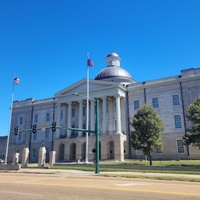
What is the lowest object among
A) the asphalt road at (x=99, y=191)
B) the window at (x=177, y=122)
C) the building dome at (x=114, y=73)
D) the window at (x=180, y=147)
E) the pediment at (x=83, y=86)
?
the asphalt road at (x=99, y=191)

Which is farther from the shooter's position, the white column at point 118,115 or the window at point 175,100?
the white column at point 118,115

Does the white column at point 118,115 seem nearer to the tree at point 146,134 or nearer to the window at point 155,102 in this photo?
the window at point 155,102

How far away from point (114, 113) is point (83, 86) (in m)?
10.0

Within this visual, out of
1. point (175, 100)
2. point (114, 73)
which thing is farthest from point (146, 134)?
point (114, 73)

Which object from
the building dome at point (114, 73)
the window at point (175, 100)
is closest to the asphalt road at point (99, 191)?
the window at point (175, 100)

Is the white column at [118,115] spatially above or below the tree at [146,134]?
above

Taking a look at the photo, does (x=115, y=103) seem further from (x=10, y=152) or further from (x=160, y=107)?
(x=10, y=152)

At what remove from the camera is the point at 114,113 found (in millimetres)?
52188

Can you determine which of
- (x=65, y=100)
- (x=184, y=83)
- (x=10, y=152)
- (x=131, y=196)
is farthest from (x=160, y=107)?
(x=10, y=152)

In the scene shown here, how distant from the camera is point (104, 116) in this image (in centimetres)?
4934

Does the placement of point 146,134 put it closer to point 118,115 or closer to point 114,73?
point 118,115

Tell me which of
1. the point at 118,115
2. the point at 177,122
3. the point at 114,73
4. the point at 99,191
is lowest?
the point at 99,191

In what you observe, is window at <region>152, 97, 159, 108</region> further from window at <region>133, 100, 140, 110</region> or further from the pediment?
the pediment

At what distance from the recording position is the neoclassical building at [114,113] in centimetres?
4500
